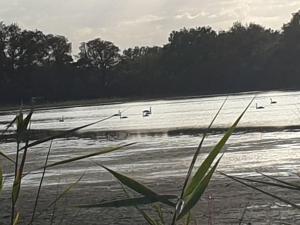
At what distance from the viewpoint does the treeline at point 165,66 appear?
339ft

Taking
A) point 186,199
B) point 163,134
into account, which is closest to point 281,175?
point 186,199

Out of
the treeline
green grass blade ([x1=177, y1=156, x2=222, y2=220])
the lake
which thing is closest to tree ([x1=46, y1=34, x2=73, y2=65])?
the treeline

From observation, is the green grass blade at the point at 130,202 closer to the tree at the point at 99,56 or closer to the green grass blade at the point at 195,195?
the green grass blade at the point at 195,195

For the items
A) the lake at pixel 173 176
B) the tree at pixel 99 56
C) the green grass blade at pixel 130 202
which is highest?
the tree at pixel 99 56

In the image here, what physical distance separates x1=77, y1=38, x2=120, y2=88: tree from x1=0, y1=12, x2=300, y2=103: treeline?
6.4 inches

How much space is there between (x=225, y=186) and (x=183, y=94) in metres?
95.6

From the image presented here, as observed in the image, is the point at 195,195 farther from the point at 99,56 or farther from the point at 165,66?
the point at 99,56

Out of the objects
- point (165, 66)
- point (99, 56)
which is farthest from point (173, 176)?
point (99, 56)

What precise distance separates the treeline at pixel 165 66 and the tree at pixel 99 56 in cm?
16

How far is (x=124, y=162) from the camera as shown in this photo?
65.6ft

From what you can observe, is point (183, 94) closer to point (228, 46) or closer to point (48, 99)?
point (228, 46)

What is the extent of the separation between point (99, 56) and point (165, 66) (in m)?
13.1

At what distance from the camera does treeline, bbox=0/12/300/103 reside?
103438mm

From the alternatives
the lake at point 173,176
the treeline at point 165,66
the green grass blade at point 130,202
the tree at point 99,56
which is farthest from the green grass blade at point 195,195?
the tree at point 99,56
